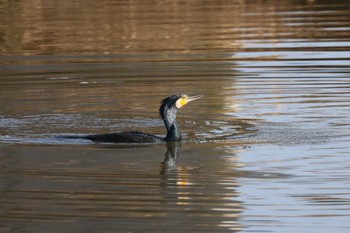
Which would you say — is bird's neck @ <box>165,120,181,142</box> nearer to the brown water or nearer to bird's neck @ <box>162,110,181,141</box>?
bird's neck @ <box>162,110,181,141</box>

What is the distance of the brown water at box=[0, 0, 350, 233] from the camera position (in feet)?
38.0

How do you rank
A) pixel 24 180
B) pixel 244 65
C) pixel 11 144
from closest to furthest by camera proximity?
pixel 24 180, pixel 11 144, pixel 244 65

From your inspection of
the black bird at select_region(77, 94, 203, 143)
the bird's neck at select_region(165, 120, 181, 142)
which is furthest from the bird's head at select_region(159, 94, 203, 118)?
the bird's neck at select_region(165, 120, 181, 142)

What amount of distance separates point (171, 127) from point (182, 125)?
149cm

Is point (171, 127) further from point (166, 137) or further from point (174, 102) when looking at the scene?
point (174, 102)

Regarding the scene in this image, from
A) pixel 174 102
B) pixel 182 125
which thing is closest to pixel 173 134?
pixel 174 102

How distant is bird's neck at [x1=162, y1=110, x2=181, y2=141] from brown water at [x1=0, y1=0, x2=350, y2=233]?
20 cm

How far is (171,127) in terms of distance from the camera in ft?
49.2

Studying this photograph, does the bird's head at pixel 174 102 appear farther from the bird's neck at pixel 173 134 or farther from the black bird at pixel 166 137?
the bird's neck at pixel 173 134

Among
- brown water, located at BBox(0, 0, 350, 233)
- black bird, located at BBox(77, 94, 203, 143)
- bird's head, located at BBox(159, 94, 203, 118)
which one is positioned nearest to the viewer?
brown water, located at BBox(0, 0, 350, 233)

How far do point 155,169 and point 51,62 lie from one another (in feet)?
34.0

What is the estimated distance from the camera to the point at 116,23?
30984mm

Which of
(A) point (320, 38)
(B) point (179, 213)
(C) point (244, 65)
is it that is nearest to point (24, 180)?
(B) point (179, 213)

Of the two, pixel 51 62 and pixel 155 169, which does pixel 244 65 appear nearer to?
pixel 51 62
